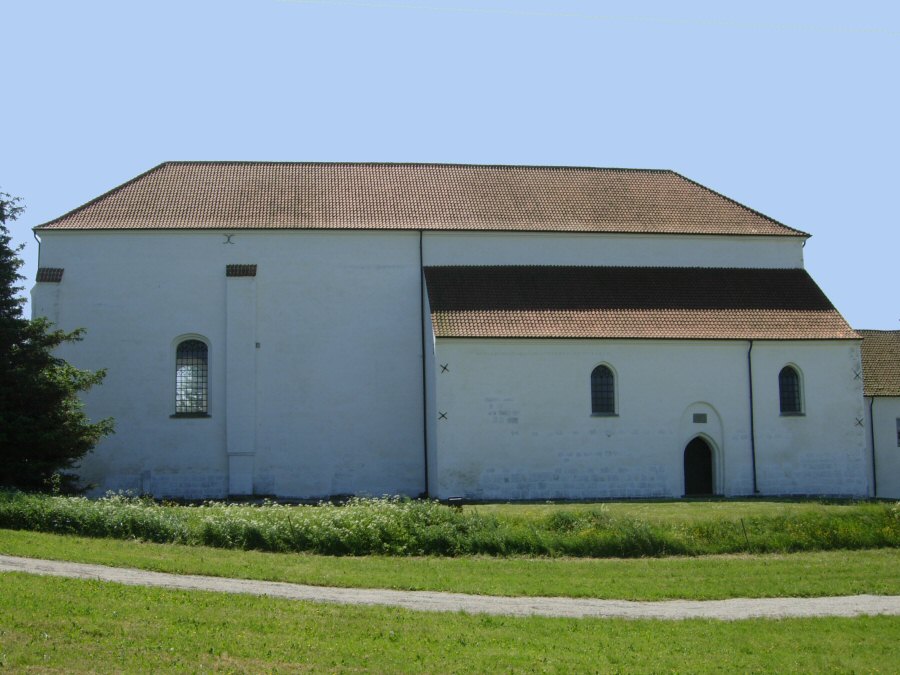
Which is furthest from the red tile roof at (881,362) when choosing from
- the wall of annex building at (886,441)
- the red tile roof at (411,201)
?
the red tile roof at (411,201)

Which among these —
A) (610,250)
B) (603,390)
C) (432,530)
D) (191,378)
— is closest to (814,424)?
(603,390)

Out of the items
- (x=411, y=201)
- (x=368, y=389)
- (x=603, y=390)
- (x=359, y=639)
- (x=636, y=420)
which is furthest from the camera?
(x=411, y=201)

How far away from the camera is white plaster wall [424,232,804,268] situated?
33.3 metres

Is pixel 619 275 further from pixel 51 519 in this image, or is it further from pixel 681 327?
pixel 51 519

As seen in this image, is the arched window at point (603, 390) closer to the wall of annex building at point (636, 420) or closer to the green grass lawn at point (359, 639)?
the wall of annex building at point (636, 420)

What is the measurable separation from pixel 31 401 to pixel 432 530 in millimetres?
11996

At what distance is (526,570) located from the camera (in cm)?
1689

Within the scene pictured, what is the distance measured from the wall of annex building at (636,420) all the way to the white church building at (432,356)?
70 millimetres

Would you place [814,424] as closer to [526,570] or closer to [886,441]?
[886,441]

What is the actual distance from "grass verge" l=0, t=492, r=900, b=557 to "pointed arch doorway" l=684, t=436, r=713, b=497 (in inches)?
424

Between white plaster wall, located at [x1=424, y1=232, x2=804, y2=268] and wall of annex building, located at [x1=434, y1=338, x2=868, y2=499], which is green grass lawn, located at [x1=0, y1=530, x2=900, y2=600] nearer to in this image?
wall of annex building, located at [x1=434, y1=338, x2=868, y2=499]

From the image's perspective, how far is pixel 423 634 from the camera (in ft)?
37.7

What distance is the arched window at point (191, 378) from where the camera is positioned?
1249 inches

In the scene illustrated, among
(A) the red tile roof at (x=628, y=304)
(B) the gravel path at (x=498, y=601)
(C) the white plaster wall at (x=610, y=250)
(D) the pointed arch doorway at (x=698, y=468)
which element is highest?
(C) the white plaster wall at (x=610, y=250)
